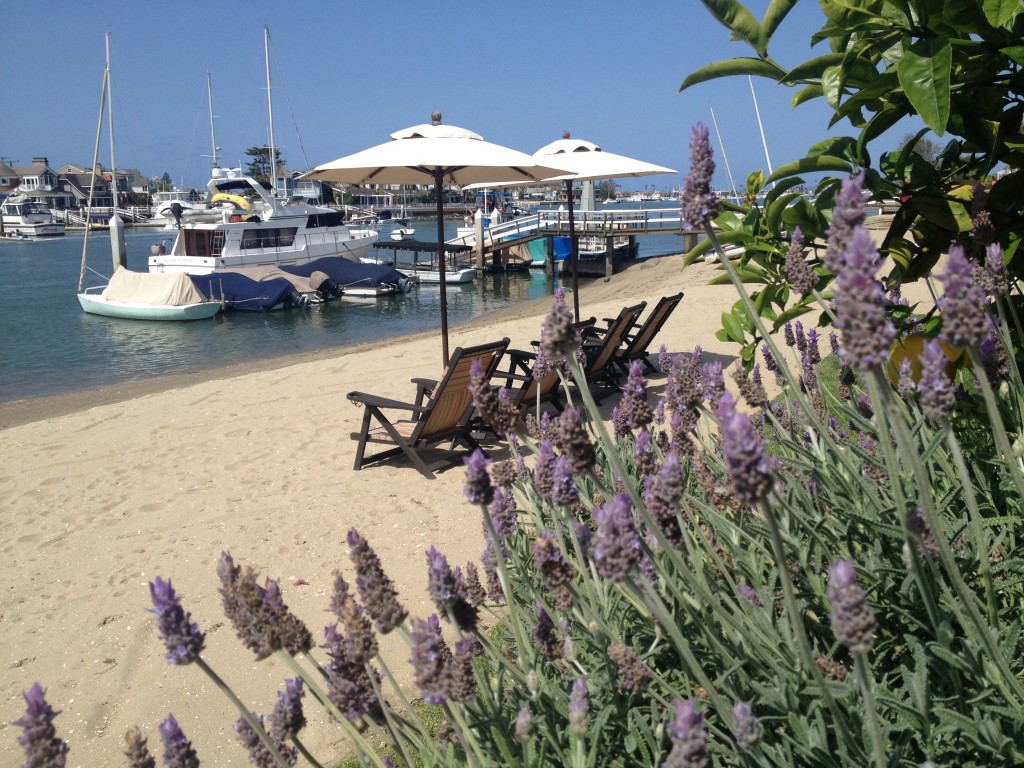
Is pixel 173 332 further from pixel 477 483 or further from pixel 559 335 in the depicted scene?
pixel 559 335

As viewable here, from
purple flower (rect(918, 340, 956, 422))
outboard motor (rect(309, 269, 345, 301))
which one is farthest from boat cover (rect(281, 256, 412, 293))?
purple flower (rect(918, 340, 956, 422))

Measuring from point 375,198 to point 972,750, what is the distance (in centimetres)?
12099

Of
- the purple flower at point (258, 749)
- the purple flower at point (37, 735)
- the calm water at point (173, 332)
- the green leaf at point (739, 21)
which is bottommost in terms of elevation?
the calm water at point (173, 332)

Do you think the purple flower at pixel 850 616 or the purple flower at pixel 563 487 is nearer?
the purple flower at pixel 850 616

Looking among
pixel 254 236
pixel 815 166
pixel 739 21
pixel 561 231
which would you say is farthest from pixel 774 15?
pixel 561 231

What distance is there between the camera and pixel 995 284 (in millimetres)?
1779

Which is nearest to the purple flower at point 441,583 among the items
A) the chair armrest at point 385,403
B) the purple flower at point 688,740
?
the purple flower at point 688,740

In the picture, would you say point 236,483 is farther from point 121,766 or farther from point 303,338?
point 303,338

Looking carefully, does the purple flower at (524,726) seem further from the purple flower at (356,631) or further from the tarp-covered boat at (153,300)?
the tarp-covered boat at (153,300)

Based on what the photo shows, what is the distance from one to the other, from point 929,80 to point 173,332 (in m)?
23.7

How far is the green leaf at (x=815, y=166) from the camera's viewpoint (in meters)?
2.45

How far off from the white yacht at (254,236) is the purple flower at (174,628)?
29.3 meters

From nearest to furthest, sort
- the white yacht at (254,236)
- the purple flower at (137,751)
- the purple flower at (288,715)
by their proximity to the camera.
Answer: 1. the purple flower at (137,751)
2. the purple flower at (288,715)
3. the white yacht at (254,236)

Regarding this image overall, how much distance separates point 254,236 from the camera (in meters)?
30.6
